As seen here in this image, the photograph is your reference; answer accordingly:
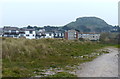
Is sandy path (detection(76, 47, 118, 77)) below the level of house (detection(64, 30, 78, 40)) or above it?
below

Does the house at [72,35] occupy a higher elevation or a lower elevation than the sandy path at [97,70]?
higher

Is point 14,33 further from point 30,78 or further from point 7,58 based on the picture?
point 30,78

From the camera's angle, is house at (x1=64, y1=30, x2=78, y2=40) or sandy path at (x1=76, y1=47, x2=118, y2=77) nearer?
sandy path at (x1=76, y1=47, x2=118, y2=77)

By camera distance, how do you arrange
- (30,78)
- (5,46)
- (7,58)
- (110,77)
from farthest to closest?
(5,46), (7,58), (110,77), (30,78)

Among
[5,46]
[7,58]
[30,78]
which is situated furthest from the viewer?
[5,46]

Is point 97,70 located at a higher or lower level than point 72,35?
Result: lower

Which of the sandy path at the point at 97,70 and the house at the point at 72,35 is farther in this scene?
the house at the point at 72,35

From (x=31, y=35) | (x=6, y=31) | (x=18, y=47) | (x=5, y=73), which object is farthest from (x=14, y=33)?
(x=5, y=73)

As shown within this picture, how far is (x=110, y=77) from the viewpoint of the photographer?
8.48 metres

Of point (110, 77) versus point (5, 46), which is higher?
point (5, 46)

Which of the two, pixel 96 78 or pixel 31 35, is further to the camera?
pixel 31 35

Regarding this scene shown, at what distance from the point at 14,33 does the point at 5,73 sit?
63117mm

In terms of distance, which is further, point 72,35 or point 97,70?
point 72,35

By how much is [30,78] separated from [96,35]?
100880 millimetres
